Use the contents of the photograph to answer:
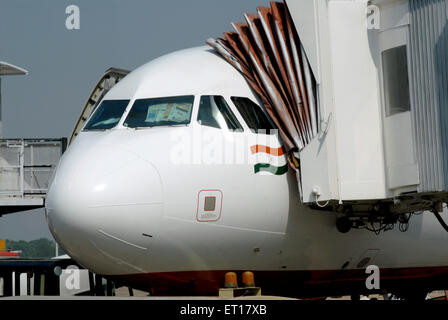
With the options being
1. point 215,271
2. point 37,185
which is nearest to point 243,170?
point 215,271

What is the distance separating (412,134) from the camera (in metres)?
12.4

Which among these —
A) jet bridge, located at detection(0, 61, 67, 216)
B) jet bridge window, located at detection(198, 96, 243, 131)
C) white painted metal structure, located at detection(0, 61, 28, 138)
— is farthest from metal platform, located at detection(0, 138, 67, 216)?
jet bridge window, located at detection(198, 96, 243, 131)

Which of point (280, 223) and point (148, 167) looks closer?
point (148, 167)

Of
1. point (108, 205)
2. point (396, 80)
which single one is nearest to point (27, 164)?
point (108, 205)

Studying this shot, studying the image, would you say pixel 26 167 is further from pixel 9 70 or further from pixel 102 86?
pixel 102 86

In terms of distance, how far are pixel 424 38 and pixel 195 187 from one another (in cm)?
416

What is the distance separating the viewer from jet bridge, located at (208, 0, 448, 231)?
1216cm

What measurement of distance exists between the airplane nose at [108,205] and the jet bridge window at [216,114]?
1.47 meters

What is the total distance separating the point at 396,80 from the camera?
42.5 feet

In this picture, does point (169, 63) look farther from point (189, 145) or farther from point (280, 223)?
point (280, 223)

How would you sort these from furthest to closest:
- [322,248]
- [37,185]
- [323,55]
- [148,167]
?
[37,185], [322,248], [323,55], [148,167]

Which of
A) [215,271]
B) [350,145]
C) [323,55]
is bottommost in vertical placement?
[215,271]

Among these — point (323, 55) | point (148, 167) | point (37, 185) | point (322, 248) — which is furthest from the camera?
point (37, 185)

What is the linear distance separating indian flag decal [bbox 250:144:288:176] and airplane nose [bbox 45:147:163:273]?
69.1 inches
